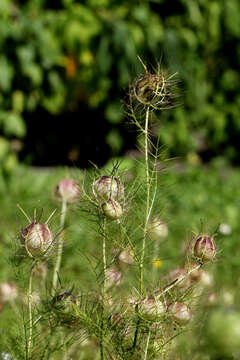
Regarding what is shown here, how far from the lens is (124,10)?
392 cm

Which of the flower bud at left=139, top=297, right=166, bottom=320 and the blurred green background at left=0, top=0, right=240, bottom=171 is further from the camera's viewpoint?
the blurred green background at left=0, top=0, right=240, bottom=171

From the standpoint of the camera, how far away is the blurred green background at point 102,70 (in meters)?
3.69

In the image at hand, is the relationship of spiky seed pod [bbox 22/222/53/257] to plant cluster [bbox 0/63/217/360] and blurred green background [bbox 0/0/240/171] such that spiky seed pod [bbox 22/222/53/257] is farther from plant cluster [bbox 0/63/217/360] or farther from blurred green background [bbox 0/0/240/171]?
blurred green background [bbox 0/0/240/171]

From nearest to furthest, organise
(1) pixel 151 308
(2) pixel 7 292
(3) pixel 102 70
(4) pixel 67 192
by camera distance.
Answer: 1. (1) pixel 151 308
2. (4) pixel 67 192
3. (2) pixel 7 292
4. (3) pixel 102 70

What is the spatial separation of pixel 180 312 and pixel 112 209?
0.19 m

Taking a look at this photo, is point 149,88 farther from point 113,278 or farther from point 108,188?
point 113,278

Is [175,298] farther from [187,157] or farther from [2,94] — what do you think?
[187,157]

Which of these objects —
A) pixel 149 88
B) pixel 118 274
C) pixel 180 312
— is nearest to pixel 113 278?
pixel 118 274

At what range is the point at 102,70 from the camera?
3826 mm

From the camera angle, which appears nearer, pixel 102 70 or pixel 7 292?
pixel 7 292

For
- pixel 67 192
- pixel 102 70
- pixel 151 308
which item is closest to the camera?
pixel 151 308

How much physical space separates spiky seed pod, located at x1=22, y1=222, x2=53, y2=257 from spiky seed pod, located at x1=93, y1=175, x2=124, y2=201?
101 mm

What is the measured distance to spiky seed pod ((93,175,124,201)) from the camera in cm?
95

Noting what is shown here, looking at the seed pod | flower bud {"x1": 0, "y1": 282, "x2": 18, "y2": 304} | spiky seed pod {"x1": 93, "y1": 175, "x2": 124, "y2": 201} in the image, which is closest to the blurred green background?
flower bud {"x1": 0, "y1": 282, "x2": 18, "y2": 304}
